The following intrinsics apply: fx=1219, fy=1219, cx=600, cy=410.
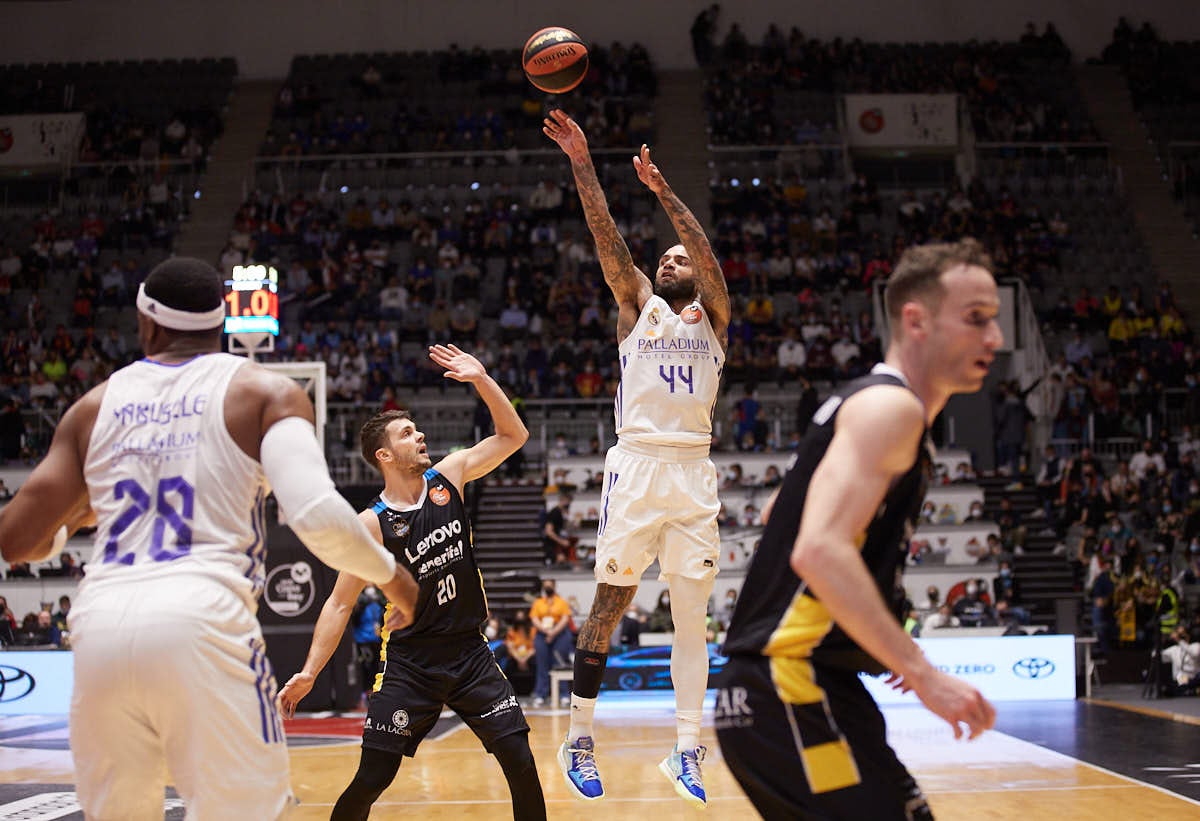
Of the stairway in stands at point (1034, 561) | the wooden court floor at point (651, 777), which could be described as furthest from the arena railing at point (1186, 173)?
the wooden court floor at point (651, 777)

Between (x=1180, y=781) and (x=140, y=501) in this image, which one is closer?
(x=140, y=501)

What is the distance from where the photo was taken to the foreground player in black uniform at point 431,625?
6.00m

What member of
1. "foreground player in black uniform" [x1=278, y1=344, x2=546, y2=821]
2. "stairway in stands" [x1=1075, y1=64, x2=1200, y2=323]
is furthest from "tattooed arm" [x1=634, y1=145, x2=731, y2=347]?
"stairway in stands" [x1=1075, y1=64, x2=1200, y2=323]

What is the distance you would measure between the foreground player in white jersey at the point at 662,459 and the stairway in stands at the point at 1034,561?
46.0 ft

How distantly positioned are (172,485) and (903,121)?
29570mm

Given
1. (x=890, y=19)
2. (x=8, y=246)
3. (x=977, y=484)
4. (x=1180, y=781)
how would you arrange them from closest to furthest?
(x=1180, y=781) < (x=977, y=484) < (x=8, y=246) < (x=890, y=19)

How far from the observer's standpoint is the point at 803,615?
11.4ft

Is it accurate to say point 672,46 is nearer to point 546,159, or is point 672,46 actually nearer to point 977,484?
point 546,159

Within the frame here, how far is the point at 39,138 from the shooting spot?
103 feet

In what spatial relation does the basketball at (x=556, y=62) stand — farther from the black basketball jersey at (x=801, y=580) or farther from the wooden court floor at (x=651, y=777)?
the wooden court floor at (x=651, y=777)

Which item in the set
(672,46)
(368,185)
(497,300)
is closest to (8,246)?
(368,185)

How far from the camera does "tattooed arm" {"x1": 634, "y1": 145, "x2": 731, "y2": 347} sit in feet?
22.3

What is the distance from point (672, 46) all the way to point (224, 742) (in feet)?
106

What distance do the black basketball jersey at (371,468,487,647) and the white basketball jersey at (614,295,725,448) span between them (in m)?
1.23
